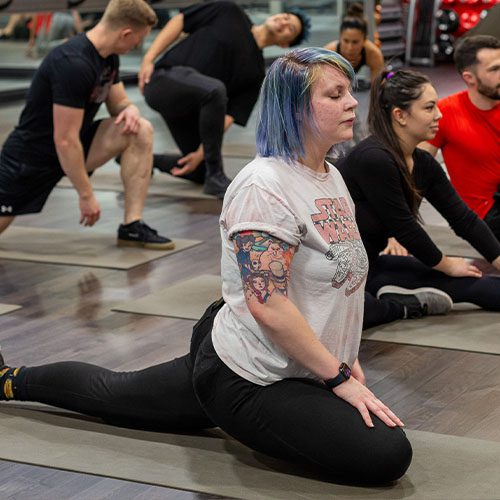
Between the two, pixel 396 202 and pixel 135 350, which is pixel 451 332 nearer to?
pixel 396 202

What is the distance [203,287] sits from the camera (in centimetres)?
398

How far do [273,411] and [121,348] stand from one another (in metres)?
1.12

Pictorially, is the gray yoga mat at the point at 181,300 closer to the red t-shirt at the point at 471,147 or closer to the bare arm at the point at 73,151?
the bare arm at the point at 73,151

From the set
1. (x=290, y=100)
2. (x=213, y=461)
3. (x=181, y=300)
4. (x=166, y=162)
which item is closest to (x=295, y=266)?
(x=290, y=100)

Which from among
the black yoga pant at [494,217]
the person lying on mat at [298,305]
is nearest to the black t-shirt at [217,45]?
→ the black yoga pant at [494,217]

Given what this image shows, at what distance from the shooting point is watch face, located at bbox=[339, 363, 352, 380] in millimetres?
2252

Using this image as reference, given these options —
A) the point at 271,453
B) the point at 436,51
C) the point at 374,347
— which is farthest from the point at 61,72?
the point at 436,51

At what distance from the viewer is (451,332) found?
3.44m

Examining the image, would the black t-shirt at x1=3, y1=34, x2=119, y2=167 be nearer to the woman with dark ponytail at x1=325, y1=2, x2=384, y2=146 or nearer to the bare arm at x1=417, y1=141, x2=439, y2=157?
the bare arm at x1=417, y1=141, x2=439, y2=157


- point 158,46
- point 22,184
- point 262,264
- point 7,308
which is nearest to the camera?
point 262,264

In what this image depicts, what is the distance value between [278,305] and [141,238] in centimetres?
246

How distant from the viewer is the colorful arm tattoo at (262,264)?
2182 millimetres

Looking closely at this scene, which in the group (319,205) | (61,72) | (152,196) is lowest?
(152,196)

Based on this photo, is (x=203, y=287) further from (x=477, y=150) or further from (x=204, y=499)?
(x=204, y=499)
